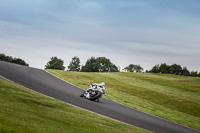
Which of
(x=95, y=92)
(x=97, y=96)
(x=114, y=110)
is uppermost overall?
(x=95, y=92)

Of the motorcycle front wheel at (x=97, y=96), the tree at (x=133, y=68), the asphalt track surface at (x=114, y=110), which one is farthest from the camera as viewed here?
the tree at (x=133, y=68)

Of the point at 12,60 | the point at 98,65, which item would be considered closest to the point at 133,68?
the point at 98,65

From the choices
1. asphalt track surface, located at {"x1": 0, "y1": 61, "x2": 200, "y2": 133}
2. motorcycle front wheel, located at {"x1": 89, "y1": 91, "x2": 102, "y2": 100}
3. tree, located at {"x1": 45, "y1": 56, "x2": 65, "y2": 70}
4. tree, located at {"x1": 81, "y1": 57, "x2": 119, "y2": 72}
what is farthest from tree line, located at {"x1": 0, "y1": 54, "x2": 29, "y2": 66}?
motorcycle front wheel, located at {"x1": 89, "y1": 91, "x2": 102, "y2": 100}

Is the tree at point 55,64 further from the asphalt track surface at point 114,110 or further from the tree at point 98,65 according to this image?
the asphalt track surface at point 114,110

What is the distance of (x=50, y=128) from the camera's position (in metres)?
8.26

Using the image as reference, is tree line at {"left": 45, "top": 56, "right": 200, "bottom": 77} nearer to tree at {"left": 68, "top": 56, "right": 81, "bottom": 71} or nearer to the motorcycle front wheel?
tree at {"left": 68, "top": 56, "right": 81, "bottom": 71}

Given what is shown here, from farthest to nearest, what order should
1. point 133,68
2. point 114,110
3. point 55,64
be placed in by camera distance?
1. point 133,68
2. point 55,64
3. point 114,110

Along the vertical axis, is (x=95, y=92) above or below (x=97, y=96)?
above

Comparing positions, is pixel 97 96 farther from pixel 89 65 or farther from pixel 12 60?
pixel 89 65

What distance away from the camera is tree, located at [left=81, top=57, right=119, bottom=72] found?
136 m

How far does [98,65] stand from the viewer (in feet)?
448

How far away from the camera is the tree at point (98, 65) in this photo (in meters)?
136

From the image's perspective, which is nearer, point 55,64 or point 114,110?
point 114,110

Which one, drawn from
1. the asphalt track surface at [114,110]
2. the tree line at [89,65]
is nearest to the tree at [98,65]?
the tree line at [89,65]
